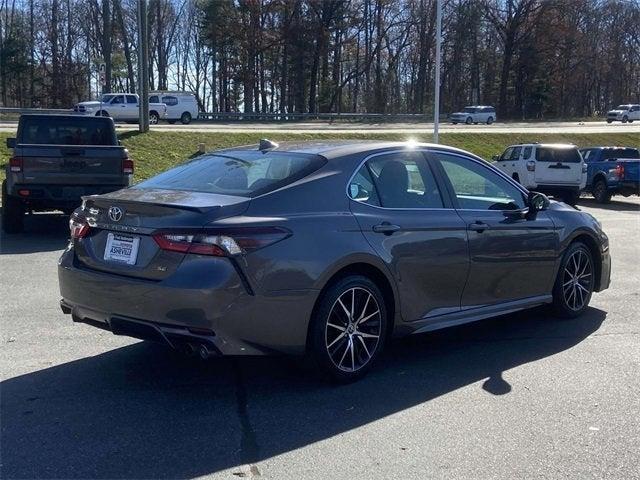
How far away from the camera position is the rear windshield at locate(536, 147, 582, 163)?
2288 cm

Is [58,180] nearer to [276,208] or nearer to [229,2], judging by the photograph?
→ [276,208]

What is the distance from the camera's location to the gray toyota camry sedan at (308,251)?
4.76 m

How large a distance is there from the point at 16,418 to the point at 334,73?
6806 centimetres

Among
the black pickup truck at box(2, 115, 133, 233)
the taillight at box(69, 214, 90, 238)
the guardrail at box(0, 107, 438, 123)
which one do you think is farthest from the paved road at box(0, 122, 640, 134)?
the taillight at box(69, 214, 90, 238)

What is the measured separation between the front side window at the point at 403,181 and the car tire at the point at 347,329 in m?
0.72

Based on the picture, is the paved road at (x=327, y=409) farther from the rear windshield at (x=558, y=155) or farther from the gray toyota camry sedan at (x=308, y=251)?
the rear windshield at (x=558, y=155)

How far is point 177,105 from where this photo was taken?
4412 centimetres

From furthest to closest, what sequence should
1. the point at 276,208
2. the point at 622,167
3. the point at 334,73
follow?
the point at 334,73 < the point at 622,167 < the point at 276,208

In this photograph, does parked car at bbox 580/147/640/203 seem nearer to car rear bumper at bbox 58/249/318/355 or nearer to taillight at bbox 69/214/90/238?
car rear bumper at bbox 58/249/318/355

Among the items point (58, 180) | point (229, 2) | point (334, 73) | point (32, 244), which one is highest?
point (229, 2)

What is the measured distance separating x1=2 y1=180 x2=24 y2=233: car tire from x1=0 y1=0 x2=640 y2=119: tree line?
47.1 metres

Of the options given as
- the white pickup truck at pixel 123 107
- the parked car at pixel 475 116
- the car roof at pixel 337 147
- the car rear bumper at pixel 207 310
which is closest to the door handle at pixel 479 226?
the car roof at pixel 337 147

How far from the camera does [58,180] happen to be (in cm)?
1233

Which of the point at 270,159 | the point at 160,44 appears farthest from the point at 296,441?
the point at 160,44
